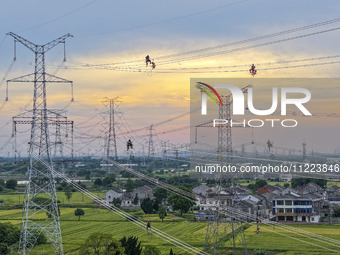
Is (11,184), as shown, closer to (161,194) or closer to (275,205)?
(161,194)

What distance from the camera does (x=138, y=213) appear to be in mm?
45688

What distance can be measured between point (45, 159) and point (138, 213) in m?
24.4

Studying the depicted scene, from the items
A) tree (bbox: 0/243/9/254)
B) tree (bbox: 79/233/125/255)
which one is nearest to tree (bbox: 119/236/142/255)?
tree (bbox: 79/233/125/255)

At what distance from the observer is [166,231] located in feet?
114

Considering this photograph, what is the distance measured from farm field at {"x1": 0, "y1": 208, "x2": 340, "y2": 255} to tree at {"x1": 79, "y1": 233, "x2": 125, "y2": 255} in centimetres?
592

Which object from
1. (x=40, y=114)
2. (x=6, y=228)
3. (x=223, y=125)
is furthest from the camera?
(x=6, y=228)

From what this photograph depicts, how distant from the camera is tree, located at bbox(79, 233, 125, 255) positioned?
21234mm

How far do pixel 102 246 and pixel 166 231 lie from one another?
13755mm

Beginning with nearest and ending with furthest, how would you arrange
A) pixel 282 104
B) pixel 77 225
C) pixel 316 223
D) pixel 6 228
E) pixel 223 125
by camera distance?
pixel 282 104
pixel 223 125
pixel 6 228
pixel 77 225
pixel 316 223

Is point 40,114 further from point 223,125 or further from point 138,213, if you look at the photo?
point 138,213

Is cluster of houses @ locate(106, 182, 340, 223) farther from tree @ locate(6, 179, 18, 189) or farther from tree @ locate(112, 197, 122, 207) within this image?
tree @ locate(6, 179, 18, 189)

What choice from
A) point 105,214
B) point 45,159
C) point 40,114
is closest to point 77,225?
point 105,214

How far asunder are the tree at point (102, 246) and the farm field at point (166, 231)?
592cm

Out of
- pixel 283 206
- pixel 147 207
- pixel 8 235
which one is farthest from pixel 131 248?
pixel 283 206
